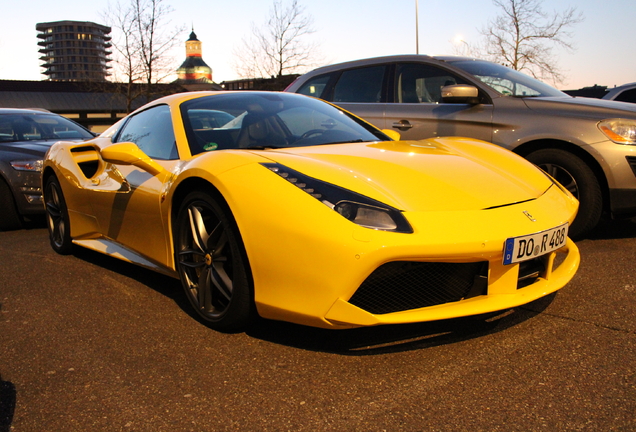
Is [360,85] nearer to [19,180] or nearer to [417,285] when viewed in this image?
[19,180]

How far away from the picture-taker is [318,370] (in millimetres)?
2371

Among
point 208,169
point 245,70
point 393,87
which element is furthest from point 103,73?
point 208,169

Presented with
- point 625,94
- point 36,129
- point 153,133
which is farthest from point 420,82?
point 625,94

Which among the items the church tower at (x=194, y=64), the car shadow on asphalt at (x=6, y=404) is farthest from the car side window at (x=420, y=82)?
the church tower at (x=194, y=64)

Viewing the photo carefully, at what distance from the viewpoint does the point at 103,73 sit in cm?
3359

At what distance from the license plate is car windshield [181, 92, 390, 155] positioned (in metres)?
1.33

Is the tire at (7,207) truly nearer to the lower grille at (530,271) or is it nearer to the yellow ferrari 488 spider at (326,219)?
the yellow ferrari 488 spider at (326,219)

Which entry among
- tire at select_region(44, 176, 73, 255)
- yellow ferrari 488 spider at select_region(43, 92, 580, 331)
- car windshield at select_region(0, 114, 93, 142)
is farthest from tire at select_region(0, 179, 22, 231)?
yellow ferrari 488 spider at select_region(43, 92, 580, 331)

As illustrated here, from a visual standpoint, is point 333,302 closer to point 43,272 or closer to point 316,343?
point 316,343

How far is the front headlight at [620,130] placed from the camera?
4.33m

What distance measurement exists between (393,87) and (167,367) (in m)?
4.06

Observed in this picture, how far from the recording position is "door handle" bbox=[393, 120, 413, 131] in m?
5.48

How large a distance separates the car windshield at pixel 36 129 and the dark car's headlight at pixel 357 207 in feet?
16.6

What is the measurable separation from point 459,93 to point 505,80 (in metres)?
0.68
